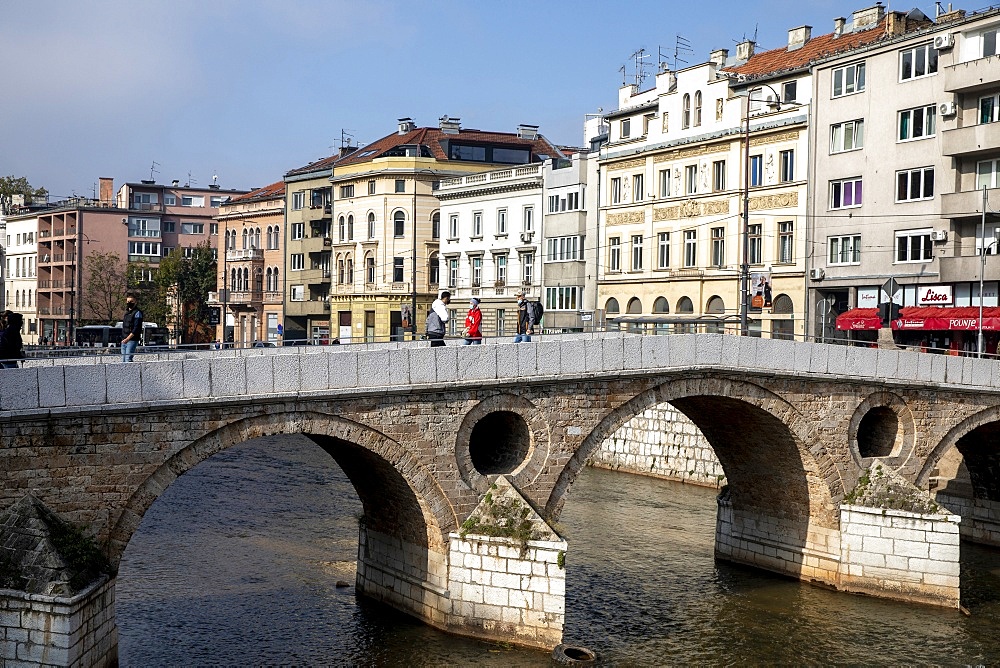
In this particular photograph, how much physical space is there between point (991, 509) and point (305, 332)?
5307 cm

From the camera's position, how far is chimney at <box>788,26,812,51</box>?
49.3 m

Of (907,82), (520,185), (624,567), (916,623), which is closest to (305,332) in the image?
(520,185)

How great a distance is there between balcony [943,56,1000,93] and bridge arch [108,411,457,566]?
25.6 meters

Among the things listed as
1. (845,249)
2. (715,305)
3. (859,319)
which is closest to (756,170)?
(845,249)

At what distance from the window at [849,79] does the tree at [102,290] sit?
199 ft

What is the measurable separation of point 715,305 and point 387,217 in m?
26.2

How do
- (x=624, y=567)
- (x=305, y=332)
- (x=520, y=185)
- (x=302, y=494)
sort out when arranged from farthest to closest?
(x=305, y=332), (x=520, y=185), (x=302, y=494), (x=624, y=567)

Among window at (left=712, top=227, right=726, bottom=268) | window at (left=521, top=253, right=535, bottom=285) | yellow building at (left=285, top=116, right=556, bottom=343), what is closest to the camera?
window at (left=712, top=227, right=726, bottom=268)

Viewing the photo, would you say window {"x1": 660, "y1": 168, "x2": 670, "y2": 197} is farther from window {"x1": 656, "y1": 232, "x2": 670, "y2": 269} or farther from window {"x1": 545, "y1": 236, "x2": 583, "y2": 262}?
window {"x1": 545, "y1": 236, "x2": 583, "y2": 262}

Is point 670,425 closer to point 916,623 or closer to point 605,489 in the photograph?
point 605,489

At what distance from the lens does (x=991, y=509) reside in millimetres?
31641

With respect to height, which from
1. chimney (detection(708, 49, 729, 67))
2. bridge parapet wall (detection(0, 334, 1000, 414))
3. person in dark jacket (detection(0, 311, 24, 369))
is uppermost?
chimney (detection(708, 49, 729, 67))

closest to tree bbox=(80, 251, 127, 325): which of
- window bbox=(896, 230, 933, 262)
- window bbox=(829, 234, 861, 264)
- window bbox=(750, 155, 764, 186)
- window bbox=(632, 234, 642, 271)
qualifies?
window bbox=(632, 234, 642, 271)

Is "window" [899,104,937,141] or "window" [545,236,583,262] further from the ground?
"window" [899,104,937,141]
